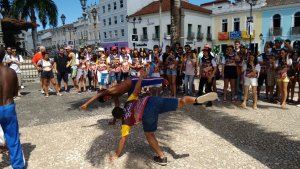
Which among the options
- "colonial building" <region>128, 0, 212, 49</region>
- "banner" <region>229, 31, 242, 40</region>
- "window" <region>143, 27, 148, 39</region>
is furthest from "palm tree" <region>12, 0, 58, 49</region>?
"banner" <region>229, 31, 242, 40</region>

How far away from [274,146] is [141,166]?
2446mm

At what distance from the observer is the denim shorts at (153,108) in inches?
155

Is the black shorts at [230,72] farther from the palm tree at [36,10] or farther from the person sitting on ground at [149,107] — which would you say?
the palm tree at [36,10]

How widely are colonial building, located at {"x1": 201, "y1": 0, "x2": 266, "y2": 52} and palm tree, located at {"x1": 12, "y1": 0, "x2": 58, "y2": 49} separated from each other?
850 inches

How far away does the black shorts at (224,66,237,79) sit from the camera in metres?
8.04

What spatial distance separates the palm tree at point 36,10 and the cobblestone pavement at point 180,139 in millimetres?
22226

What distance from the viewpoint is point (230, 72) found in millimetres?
8070

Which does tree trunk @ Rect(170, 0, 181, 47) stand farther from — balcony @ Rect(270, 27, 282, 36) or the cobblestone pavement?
balcony @ Rect(270, 27, 282, 36)

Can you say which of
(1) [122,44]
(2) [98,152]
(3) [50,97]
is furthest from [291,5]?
(2) [98,152]

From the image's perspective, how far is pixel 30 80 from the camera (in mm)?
14828

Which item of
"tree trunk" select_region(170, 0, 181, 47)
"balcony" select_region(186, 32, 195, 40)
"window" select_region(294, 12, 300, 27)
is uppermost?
"window" select_region(294, 12, 300, 27)

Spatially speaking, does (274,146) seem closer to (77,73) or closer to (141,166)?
(141,166)

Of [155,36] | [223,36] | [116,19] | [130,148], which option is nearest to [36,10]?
[155,36]

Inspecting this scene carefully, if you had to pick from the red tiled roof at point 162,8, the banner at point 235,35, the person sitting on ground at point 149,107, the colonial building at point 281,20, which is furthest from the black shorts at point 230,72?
the red tiled roof at point 162,8
